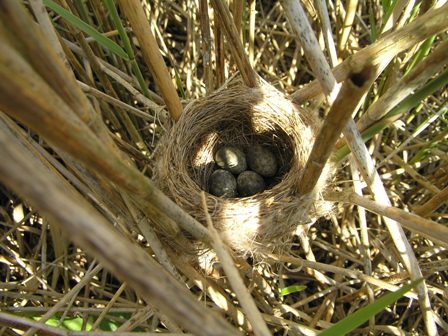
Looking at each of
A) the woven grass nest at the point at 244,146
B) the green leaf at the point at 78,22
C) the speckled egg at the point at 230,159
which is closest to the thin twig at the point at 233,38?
the woven grass nest at the point at 244,146

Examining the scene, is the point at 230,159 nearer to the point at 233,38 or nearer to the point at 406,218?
the point at 233,38

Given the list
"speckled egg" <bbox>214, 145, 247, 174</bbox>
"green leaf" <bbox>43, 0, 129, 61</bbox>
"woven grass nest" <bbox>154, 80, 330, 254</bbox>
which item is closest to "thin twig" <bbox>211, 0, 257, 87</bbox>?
"woven grass nest" <bbox>154, 80, 330, 254</bbox>

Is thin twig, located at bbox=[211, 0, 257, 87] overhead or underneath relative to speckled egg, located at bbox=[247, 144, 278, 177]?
overhead

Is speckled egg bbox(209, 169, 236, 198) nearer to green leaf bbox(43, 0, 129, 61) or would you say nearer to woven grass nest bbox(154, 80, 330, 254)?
woven grass nest bbox(154, 80, 330, 254)

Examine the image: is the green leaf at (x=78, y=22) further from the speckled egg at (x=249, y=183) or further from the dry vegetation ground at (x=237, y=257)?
the speckled egg at (x=249, y=183)

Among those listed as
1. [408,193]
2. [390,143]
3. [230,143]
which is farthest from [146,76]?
[408,193]

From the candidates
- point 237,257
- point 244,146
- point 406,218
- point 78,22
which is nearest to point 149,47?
point 78,22

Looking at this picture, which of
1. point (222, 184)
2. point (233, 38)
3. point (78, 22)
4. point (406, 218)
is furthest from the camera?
point (222, 184)

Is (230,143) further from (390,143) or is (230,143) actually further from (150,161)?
(390,143)
